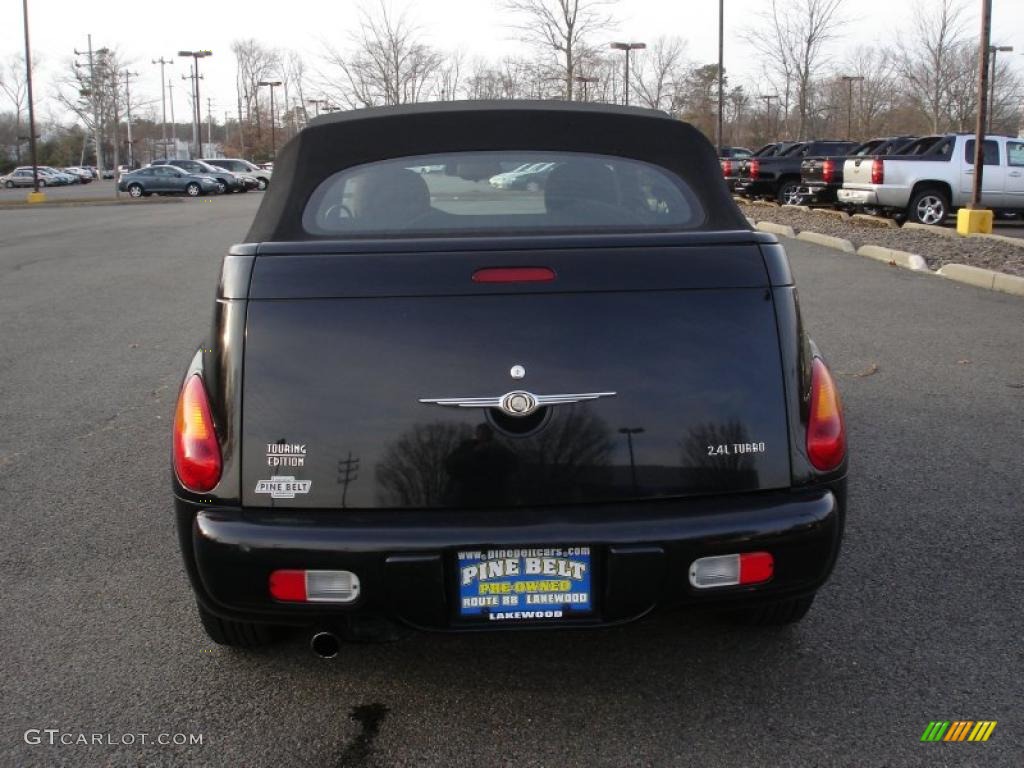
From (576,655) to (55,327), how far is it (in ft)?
25.3

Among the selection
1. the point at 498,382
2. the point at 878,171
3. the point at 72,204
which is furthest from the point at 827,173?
the point at 72,204

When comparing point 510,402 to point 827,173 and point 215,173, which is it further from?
point 215,173

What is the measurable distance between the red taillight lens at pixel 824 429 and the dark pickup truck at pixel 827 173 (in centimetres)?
1866

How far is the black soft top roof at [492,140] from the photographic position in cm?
330

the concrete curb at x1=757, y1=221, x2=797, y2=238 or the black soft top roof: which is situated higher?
the black soft top roof

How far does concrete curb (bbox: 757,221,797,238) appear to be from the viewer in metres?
17.0

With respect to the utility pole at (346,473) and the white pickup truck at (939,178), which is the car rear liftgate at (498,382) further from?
the white pickup truck at (939,178)

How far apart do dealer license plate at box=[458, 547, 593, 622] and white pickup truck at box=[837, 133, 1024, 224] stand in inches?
673

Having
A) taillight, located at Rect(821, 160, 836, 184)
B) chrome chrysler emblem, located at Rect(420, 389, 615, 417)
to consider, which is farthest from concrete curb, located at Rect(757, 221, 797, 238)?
chrome chrysler emblem, located at Rect(420, 389, 615, 417)

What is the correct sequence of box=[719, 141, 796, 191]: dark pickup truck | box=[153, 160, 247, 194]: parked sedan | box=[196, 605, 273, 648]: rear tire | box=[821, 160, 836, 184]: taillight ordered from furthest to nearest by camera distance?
box=[153, 160, 247, 194]: parked sedan → box=[719, 141, 796, 191]: dark pickup truck → box=[821, 160, 836, 184]: taillight → box=[196, 605, 273, 648]: rear tire

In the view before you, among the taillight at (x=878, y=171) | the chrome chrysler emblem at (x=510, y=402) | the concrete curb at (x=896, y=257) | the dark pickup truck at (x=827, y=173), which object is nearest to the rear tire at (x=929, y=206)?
the taillight at (x=878, y=171)

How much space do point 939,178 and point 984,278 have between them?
784 cm

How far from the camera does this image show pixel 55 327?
927 centimetres

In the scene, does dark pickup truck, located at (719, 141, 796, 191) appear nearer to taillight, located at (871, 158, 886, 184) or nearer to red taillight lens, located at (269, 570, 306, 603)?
taillight, located at (871, 158, 886, 184)
